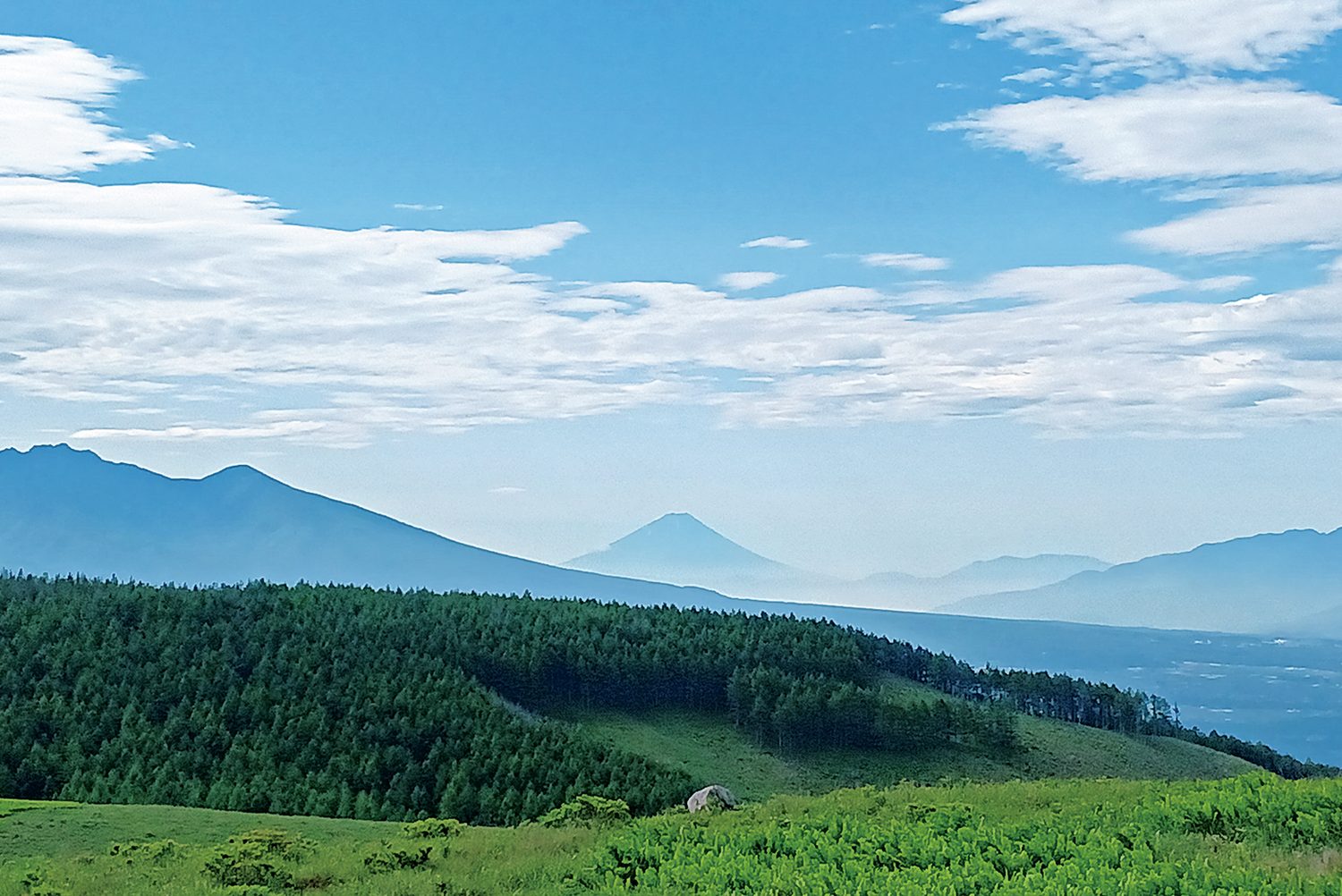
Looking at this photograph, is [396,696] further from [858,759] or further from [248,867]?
[248,867]

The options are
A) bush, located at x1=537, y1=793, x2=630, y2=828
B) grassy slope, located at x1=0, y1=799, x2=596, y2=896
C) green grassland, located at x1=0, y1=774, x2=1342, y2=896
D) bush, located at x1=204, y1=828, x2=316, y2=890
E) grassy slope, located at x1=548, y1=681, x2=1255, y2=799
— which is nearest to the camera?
green grassland, located at x1=0, y1=774, x2=1342, y2=896

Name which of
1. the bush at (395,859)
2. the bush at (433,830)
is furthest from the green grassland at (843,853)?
the bush at (433,830)

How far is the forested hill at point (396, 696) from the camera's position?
231 feet

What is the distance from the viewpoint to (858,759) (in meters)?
94.8

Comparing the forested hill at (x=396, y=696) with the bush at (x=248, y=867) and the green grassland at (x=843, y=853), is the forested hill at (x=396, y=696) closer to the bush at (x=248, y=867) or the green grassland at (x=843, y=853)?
the green grassland at (x=843, y=853)

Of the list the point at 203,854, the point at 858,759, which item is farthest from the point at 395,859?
the point at 858,759

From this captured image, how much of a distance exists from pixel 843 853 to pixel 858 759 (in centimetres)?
7663

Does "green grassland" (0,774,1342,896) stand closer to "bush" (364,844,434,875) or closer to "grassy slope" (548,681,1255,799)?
"bush" (364,844,434,875)

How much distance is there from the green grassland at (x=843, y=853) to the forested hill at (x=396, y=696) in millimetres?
37087

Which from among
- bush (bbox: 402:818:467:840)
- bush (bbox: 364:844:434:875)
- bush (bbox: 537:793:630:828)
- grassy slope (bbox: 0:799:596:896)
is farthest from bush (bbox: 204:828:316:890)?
bush (bbox: 537:793:630:828)

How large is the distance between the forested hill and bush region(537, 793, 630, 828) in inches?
1332

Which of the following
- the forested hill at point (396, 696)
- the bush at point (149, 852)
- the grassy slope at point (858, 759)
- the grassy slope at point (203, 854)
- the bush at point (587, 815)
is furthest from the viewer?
the grassy slope at point (858, 759)

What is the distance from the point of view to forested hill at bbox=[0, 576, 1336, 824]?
70438mm

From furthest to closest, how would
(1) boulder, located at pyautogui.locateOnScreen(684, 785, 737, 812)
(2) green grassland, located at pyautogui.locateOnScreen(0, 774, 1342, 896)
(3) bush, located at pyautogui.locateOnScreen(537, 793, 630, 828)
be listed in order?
(1) boulder, located at pyautogui.locateOnScreen(684, 785, 737, 812) < (3) bush, located at pyautogui.locateOnScreen(537, 793, 630, 828) < (2) green grassland, located at pyautogui.locateOnScreen(0, 774, 1342, 896)
